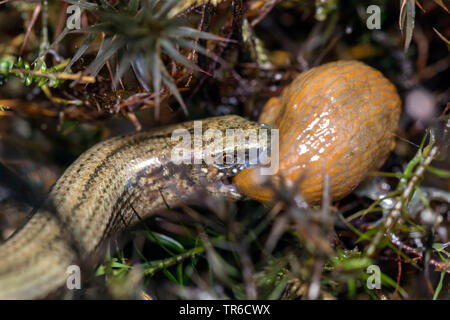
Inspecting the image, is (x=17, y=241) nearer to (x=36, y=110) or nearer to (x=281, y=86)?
(x=36, y=110)

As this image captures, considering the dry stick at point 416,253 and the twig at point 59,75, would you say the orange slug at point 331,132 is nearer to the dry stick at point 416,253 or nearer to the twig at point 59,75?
the dry stick at point 416,253

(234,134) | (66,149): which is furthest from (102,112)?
(234,134)

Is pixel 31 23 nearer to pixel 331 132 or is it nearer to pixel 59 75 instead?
pixel 59 75

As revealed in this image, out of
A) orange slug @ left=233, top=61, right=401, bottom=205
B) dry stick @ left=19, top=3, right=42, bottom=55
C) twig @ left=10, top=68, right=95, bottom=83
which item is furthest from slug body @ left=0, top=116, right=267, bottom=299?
dry stick @ left=19, top=3, right=42, bottom=55

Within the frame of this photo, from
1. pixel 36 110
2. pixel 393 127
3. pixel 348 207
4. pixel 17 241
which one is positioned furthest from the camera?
pixel 36 110

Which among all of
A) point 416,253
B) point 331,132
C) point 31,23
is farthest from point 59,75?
point 416,253

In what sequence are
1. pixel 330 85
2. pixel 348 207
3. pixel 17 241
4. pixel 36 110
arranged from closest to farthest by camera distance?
pixel 17 241
pixel 330 85
pixel 348 207
pixel 36 110

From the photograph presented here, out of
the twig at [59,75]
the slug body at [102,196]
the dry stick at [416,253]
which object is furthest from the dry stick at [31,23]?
the dry stick at [416,253]
